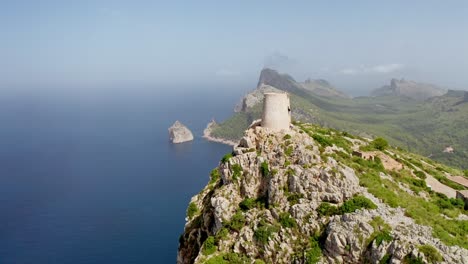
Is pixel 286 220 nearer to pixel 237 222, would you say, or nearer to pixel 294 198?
pixel 294 198

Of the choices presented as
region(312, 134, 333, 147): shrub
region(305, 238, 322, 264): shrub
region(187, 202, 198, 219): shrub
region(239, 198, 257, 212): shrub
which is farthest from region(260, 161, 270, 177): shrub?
region(187, 202, 198, 219): shrub

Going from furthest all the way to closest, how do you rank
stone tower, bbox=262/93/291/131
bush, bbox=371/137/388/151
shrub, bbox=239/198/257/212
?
bush, bbox=371/137/388/151
stone tower, bbox=262/93/291/131
shrub, bbox=239/198/257/212

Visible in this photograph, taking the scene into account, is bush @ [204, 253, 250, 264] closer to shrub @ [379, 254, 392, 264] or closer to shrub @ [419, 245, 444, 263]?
shrub @ [379, 254, 392, 264]

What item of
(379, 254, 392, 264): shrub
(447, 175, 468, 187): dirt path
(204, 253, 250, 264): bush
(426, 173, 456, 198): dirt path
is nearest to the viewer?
(379, 254, 392, 264): shrub

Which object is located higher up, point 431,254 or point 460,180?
point 431,254

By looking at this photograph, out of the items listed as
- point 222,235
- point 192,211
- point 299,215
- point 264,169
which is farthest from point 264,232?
point 192,211

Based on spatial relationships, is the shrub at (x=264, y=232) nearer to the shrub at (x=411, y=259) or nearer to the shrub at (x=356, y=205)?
the shrub at (x=356, y=205)

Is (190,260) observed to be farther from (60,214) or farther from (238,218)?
(60,214)
